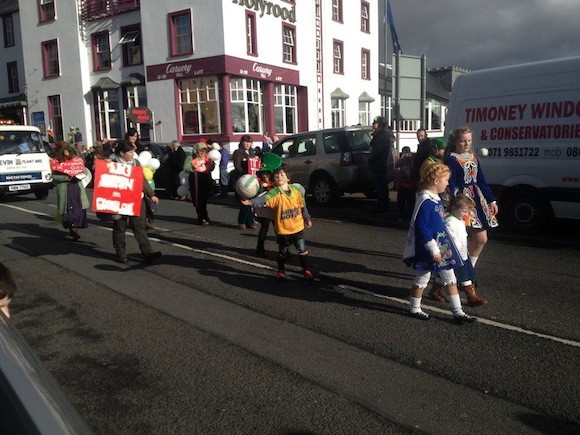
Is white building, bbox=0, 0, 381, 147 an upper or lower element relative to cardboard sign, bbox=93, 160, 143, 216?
upper

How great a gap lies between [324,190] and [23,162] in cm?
916

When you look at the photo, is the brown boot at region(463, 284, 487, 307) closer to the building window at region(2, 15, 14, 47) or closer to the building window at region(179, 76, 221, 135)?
the building window at region(179, 76, 221, 135)

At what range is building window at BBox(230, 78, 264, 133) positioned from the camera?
24281 mm

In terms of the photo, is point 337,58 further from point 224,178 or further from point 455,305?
point 455,305

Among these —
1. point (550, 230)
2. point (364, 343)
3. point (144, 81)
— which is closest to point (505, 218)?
point (550, 230)

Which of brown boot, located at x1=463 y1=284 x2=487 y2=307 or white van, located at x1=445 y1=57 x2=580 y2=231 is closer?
brown boot, located at x1=463 y1=284 x2=487 y2=307

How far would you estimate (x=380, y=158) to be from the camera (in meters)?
11.3

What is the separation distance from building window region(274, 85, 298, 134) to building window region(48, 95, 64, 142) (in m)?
13.1

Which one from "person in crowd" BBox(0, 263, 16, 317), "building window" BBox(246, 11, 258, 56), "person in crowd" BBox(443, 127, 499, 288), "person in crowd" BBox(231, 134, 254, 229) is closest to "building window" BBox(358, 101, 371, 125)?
"building window" BBox(246, 11, 258, 56)

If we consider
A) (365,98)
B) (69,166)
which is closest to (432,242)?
(69,166)

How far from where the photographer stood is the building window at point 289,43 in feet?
89.1

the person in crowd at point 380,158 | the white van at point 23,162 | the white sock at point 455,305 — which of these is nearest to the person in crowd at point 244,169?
the person in crowd at point 380,158

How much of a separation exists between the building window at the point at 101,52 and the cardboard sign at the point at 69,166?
2098 centimetres

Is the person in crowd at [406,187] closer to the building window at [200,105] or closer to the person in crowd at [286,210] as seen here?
the person in crowd at [286,210]
